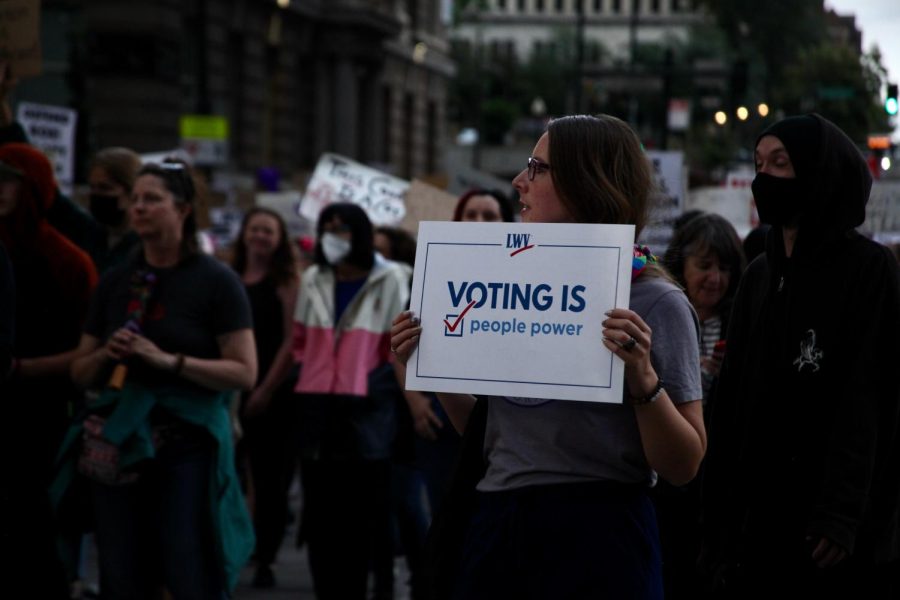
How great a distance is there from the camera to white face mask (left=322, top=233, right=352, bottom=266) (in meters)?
7.92

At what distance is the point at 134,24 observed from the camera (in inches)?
1161

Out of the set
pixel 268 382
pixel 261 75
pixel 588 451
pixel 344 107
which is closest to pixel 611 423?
pixel 588 451

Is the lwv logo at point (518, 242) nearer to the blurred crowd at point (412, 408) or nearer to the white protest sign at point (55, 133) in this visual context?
the blurred crowd at point (412, 408)

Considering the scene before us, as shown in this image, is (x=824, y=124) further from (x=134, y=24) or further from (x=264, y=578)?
(x=134, y=24)

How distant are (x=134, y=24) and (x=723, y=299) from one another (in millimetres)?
24855

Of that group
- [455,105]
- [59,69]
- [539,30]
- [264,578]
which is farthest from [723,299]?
[539,30]

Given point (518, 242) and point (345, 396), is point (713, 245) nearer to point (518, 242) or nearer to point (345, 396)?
point (345, 396)

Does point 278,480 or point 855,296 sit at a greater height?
point 855,296

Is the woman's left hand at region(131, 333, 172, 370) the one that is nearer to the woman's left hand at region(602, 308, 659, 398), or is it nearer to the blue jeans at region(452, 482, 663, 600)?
the blue jeans at region(452, 482, 663, 600)

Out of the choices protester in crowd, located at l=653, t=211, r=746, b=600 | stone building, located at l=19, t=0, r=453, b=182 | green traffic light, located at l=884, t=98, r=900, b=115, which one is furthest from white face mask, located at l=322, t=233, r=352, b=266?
stone building, located at l=19, t=0, r=453, b=182

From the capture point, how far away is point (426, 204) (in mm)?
9945

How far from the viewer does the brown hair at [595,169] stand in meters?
3.74

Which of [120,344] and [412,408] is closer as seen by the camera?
[120,344]

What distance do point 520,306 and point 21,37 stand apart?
550 centimetres
